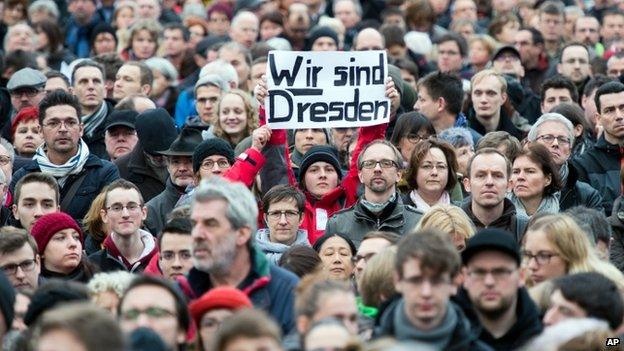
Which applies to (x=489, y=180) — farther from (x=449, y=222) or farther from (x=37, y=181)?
(x=37, y=181)

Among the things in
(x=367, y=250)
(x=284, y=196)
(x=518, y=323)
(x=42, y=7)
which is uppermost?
(x=42, y=7)

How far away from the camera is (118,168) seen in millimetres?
16125

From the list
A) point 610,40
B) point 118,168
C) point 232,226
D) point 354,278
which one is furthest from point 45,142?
point 610,40

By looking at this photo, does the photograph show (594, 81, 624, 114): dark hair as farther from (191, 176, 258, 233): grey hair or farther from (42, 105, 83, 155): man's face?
(191, 176, 258, 233): grey hair

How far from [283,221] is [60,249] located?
1.73 meters

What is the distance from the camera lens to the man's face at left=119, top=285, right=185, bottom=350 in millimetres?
9430

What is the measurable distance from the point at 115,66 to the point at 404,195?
615 centimetres

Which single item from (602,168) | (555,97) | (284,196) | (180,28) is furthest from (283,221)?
(180,28)

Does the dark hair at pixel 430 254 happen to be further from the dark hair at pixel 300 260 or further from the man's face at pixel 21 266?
the man's face at pixel 21 266

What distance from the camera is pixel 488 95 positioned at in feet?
56.7

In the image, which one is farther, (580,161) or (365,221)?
(580,161)

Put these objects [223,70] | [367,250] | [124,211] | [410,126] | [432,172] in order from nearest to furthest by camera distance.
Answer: [367,250] < [124,211] < [432,172] < [410,126] < [223,70]

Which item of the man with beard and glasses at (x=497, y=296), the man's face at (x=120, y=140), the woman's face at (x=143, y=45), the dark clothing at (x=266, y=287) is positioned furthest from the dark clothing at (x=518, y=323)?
the woman's face at (x=143, y=45)

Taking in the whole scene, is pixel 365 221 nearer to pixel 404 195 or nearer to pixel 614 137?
pixel 404 195
